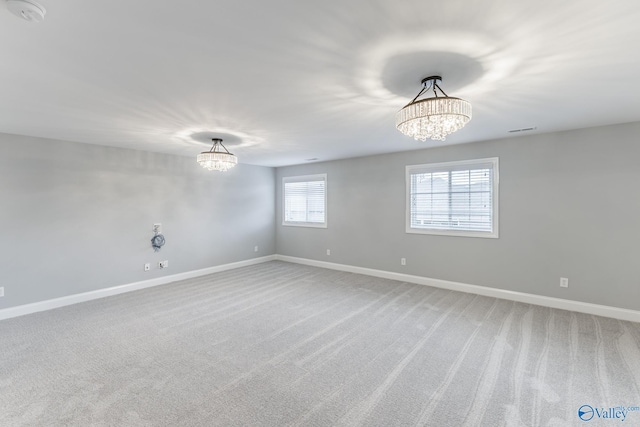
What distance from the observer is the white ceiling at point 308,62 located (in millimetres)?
1438

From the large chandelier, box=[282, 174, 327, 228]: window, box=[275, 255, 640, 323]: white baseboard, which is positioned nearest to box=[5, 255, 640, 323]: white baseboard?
box=[275, 255, 640, 323]: white baseboard

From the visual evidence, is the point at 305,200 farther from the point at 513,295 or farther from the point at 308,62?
the point at 308,62

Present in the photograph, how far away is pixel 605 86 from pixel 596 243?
7.22 feet

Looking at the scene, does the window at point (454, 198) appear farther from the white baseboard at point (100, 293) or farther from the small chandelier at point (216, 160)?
the white baseboard at point (100, 293)

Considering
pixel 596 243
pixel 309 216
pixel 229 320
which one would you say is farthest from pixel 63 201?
pixel 596 243

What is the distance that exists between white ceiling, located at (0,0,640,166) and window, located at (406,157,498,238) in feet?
3.65

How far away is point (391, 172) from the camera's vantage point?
17.2 ft

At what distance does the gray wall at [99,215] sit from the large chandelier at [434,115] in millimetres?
4527

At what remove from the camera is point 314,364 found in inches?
96.7

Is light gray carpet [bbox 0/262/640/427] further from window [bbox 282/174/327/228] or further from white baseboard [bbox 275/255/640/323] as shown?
window [bbox 282/174/327/228]

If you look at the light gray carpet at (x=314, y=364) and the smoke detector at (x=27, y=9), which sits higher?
the smoke detector at (x=27, y=9)

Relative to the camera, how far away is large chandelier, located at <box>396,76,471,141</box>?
6.55 feet

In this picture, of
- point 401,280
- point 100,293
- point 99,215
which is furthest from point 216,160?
point 401,280

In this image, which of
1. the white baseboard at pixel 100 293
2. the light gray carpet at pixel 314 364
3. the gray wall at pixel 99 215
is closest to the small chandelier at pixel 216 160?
the gray wall at pixel 99 215
